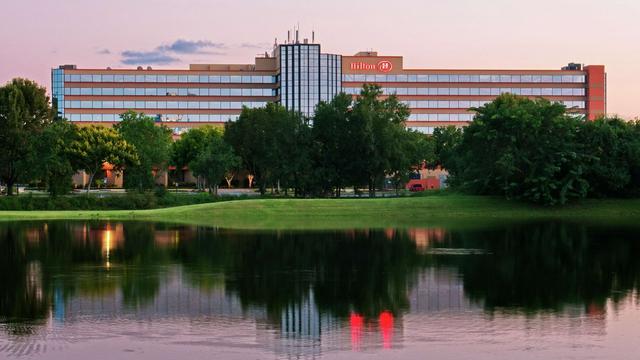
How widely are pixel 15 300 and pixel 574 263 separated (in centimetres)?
2319

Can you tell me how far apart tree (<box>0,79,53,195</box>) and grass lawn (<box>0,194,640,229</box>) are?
1710 centimetres

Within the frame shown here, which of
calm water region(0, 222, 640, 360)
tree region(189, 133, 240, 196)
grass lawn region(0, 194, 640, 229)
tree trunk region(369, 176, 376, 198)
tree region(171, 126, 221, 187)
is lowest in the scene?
calm water region(0, 222, 640, 360)

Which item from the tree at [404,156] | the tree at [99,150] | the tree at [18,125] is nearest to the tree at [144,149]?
the tree at [99,150]

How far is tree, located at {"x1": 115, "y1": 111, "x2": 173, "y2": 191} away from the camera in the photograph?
117m

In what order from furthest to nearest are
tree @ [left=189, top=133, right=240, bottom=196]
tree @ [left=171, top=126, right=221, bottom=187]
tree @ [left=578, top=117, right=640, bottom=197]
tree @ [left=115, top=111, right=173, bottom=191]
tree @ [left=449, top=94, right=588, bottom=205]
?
tree @ [left=171, top=126, right=221, bottom=187] < tree @ [left=115, top=111, right=173, bottom=191] < tree @ [left=189, top=133, right=240, bottom=196] < tree @ [left=578, top=117, right=640, bottom=197] < tree @ [left=449, top=94, right=588, bottom=205]

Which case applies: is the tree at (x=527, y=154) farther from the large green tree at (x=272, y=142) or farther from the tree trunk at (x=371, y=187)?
the large green tree at (x=272, y=142)

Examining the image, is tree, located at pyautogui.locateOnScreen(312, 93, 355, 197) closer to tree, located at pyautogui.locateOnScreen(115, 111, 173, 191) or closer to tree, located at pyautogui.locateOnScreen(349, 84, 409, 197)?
tree, located at pyautogui.locateOnScreen(349, 84, 409, 197)

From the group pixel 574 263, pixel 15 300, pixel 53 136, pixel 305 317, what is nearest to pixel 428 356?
pixel 305 317

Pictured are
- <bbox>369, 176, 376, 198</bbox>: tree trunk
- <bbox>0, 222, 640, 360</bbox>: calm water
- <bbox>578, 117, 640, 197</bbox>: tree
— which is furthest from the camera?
<bbox>369, 176, 376, 198</bbox>: tree trunk

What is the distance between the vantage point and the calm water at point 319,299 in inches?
837

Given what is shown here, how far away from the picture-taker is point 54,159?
9731cm

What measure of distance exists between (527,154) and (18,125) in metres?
53.9

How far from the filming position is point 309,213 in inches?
3031

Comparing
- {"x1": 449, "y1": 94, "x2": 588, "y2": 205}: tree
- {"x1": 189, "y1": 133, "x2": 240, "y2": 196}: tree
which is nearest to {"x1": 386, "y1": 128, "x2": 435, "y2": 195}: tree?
{"x1": 449, "y1": 94, "x2": 588, "y2": 205}: tree
